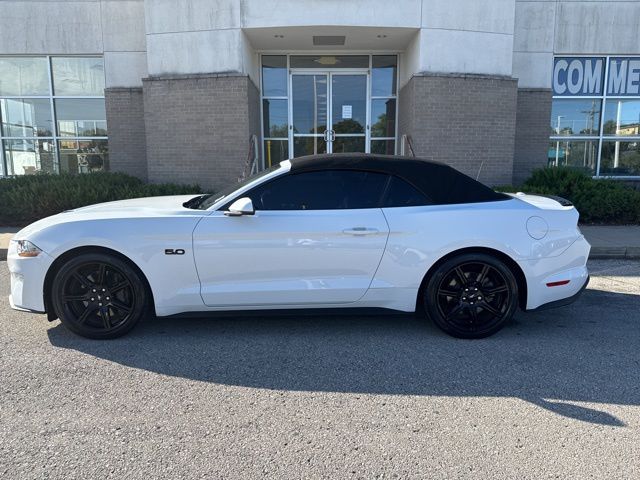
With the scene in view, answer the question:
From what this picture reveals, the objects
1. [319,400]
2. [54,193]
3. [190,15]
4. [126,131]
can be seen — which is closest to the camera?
[319,400]

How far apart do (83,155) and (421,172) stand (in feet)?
38.9

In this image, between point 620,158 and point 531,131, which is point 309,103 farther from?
point 620,158

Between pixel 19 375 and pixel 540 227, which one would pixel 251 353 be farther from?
pixel 540 227

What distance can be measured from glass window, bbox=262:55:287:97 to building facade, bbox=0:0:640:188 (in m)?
0.04

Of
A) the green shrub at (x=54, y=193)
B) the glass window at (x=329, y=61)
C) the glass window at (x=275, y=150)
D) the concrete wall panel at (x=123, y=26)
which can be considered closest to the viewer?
the green shrub at (x=54, y=193)

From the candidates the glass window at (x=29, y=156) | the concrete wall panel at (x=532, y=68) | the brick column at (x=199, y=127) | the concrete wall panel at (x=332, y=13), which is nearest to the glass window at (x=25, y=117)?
the glass window at (x=29, y=156)

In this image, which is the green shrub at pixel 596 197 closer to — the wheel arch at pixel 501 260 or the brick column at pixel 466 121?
the brick column at pixel 466 121

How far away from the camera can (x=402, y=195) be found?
14.1ft

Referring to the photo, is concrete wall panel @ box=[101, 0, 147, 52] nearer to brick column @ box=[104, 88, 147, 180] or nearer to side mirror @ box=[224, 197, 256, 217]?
brick column @ box=[104, 88, 147, 180]

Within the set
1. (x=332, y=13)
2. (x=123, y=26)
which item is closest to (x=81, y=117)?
(x=123, y=26)

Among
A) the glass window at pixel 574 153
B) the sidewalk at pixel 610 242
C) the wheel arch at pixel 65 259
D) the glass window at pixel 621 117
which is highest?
the glass window at pixel 621 117

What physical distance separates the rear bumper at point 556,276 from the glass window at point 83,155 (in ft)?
40.1

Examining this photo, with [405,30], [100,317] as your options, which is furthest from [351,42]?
[100,317]

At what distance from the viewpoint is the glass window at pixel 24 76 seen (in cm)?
1294
